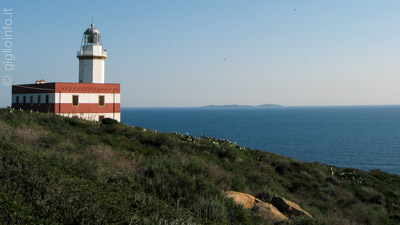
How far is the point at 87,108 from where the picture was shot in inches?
1359

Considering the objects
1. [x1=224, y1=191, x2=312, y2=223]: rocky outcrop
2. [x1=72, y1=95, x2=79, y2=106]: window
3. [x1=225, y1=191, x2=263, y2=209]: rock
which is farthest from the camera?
[x1=72, y1=95, x2=79, y2=106]: window

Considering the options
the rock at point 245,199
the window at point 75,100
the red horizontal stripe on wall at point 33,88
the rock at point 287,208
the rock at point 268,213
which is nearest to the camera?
the rock at point 268,213

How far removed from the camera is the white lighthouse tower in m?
37.4

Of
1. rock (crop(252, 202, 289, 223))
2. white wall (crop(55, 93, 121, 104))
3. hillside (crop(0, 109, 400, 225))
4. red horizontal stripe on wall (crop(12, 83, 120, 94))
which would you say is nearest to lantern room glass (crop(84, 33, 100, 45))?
red horizontal stripe on wall (crop(12, 83, 120, 94))

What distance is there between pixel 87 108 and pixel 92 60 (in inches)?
223

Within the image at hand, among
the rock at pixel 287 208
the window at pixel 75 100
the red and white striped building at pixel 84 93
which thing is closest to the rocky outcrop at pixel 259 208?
the rock at pixel 287 208

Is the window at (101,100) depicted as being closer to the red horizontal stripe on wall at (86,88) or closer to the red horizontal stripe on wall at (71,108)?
the red horizontal stripe on wall at (71,108)

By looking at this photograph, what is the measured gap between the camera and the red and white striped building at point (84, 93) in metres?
32.9

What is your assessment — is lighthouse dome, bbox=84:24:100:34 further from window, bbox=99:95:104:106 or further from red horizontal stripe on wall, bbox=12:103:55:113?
red horizontal stripe on wall, bbox=12:103:55:113

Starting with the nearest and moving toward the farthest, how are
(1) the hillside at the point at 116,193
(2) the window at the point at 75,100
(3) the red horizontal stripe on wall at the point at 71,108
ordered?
1. (1) the hillside at the point at 116,193
2. (3) the red horizontal stripe on wall at the point at 71,108
3. (2) the window at the point at 75,100

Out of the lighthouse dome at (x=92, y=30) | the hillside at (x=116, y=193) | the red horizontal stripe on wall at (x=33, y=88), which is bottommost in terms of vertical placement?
the hillside at (x=116, y=193)

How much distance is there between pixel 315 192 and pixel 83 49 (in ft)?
98.0

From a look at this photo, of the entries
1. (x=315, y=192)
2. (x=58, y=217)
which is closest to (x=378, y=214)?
(x=315, y=192)

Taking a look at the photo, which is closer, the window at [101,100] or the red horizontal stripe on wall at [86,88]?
the red horizontal stripe on wall at [86,88]
